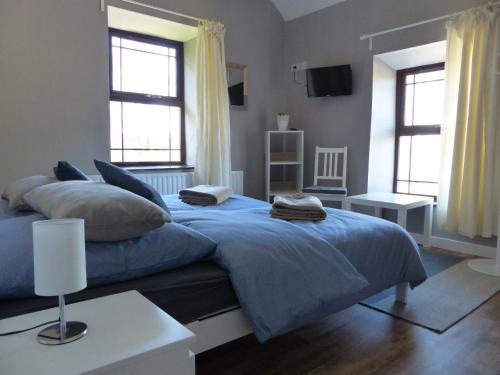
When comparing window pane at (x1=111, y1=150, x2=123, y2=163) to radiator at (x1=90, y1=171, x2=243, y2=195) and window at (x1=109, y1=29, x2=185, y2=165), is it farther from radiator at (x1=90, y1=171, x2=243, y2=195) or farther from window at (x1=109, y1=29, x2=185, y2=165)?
radiator at (x1=90, y1=171, x2=243, y2=195)

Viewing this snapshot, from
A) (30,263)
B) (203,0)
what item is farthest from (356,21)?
(30,263)

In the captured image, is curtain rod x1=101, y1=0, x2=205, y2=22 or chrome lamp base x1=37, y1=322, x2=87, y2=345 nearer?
chrome lamp base x1=37, y1=322, x2=87, y2=345

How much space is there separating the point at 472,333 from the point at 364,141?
2.54m

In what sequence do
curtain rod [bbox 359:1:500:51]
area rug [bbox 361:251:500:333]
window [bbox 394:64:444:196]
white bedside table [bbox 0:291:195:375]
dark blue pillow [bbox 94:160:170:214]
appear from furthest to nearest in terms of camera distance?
1. window [bbox 394:64:444:196]
2. curtain rod [bbox 359:1:500:51]
3. area rug [bbox 361:251:500:333]
4. dark blue pillow [bbox 94:160:170:214]
5. white bedside table [bbox 0:291:195:375]

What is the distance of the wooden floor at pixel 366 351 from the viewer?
5.41ft

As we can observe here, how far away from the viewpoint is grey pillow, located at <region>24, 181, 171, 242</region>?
1.25m

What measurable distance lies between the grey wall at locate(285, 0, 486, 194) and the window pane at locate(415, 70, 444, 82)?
49cm

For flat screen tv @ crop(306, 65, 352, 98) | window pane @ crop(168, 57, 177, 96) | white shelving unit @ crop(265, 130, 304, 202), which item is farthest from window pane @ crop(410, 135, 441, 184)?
window pane @ crop(168, 57, 177, 96)

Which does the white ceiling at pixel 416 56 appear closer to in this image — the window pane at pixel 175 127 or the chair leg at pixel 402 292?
the window pane at pixel 175 127

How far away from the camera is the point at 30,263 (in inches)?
43.7

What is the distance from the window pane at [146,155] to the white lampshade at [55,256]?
3327 mm

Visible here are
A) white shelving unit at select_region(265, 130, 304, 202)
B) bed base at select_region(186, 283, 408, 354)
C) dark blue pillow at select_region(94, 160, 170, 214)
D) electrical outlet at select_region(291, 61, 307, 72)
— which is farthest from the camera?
electrical outlet at select_region(291, 61, 307, 72)

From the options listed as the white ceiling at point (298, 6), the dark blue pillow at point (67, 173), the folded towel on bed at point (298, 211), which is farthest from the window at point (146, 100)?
the folded towel on bed at point (298, 211)

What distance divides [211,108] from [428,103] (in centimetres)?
231
